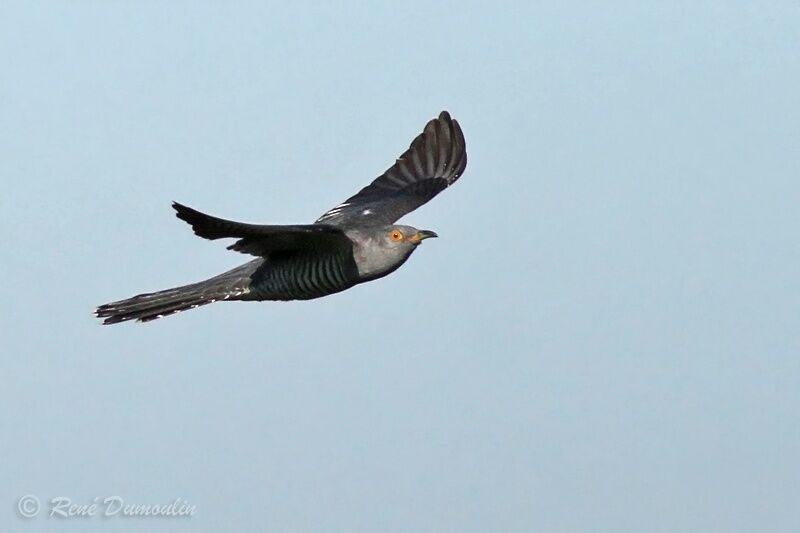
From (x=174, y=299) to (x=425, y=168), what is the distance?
408cm

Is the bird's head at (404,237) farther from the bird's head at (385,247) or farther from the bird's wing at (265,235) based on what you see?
the bird's wing at (265,235)

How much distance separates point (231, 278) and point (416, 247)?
1.98 m

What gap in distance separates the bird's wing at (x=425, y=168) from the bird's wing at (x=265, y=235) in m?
2.81

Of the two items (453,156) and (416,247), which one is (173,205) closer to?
(416,247)

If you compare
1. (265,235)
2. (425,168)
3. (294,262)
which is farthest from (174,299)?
(425,168)

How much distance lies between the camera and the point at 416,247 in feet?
44.3

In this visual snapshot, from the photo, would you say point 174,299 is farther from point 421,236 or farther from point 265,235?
point 421,236

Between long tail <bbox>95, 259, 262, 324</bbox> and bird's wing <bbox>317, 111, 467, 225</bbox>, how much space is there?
2425 mm

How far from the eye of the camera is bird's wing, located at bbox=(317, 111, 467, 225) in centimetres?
1634

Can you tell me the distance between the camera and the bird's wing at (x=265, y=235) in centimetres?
1184

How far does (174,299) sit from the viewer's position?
1393 centimetres

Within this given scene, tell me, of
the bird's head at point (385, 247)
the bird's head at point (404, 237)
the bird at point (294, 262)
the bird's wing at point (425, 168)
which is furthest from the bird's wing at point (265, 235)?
the bird's wing at point (425, 168)

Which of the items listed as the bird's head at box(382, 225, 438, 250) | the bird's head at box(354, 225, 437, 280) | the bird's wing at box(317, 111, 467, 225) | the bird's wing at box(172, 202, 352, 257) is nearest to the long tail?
the bird's wing at box(172, 202, 352, 257)

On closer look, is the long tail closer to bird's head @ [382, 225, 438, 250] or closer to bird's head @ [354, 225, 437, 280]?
bird's head @ [354, 225, 437, 280]
